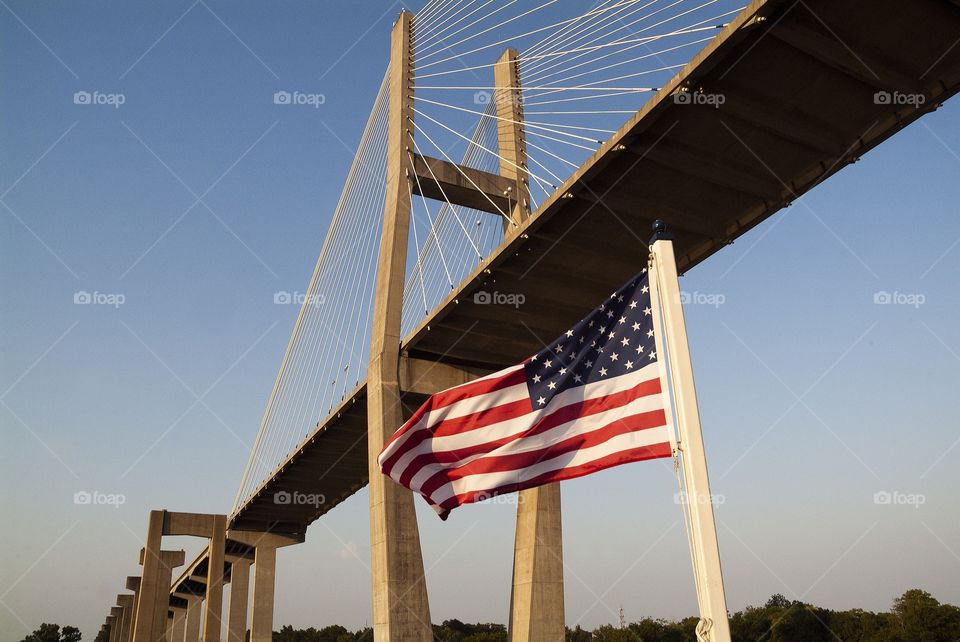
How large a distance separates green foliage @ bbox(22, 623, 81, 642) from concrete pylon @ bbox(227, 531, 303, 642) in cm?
14507

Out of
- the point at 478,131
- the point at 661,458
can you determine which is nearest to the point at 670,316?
the point at 661,458

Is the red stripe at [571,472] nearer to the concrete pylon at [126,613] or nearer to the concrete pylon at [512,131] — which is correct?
the concrete pylon at [512,131]

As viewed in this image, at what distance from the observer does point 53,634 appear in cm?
17200

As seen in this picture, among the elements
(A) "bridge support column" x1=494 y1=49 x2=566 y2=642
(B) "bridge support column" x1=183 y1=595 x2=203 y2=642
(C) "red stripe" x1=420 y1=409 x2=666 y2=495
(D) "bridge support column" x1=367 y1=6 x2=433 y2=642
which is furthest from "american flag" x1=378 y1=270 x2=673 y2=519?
(B) "bridge support column" x1=183 y1=595 x2=203 y2=642

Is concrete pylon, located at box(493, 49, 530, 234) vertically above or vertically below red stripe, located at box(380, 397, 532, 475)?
above

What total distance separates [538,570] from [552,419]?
16023 mm

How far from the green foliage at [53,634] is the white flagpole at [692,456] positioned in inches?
7815

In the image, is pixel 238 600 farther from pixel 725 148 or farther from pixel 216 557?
pixel 725 148

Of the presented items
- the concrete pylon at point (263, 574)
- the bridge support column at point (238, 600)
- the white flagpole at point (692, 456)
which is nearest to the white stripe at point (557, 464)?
the white flagpole at point (692, 456)

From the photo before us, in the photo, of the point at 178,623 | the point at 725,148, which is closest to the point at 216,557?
the point at 725,148

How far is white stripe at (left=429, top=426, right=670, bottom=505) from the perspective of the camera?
7.37 meters

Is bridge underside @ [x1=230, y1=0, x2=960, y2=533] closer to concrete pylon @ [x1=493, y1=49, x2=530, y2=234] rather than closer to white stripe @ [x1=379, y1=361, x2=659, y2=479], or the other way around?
concrete pylon @ [x1=493, y1=49, x2=530, y2=234]

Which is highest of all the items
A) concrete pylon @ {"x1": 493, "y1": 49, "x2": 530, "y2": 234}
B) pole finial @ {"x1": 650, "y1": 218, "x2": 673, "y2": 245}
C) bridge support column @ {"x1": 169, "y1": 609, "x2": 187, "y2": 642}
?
concrete pylon @ {"x1": 493, "y1": 49, "x2": 530, "y2": 234}

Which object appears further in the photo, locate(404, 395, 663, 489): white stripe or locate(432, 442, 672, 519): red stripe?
locate(404, 395, 663, 489): white stripe
